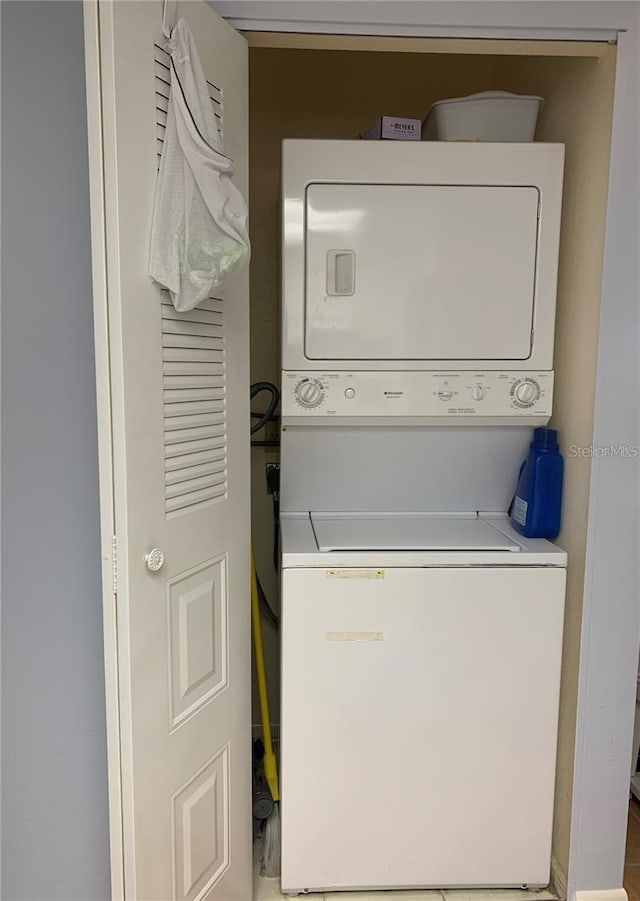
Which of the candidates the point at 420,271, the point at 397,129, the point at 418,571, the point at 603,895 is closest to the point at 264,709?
the point at 418,571

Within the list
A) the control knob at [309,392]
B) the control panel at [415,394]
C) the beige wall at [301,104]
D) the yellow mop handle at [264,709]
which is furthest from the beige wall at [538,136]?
the control knob at [309,392]

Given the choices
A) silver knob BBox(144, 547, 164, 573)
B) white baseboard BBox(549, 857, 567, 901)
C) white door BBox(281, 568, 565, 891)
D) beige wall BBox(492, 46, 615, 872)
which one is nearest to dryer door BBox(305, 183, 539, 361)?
beige wall BBox(492, 46, 615, 872)

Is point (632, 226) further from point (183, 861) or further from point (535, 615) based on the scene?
point (183, 861)

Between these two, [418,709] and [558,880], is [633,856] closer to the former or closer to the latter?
[558,880]

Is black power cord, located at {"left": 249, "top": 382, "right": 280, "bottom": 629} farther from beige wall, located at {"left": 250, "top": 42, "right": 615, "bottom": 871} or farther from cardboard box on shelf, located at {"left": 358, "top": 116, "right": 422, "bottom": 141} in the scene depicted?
cardboard box on shelf, located at {"left": 358, "top": 116, "right": 422, "bottom": 141}

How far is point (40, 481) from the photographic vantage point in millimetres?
1413

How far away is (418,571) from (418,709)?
0.41 meters

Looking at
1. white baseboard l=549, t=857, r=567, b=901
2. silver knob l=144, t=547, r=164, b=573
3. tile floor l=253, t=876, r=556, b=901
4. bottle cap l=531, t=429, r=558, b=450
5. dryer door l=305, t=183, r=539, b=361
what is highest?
dryer door l=305, t=183, r=539, b=361

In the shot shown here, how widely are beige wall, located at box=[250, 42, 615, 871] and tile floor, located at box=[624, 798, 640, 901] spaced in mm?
259

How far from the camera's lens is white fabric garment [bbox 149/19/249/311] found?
137 cm

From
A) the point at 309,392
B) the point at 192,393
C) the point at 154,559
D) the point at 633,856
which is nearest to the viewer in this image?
the point at 154,559

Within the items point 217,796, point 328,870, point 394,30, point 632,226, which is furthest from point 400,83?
point 328,870

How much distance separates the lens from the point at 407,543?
1933 millimetres

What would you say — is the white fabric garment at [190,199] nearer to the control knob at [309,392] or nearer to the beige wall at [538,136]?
the control knob at [309,392]
